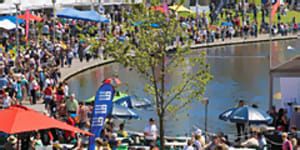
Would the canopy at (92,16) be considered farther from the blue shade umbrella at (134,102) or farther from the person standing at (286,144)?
the person standing at (286,144)

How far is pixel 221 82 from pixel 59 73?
1002cm

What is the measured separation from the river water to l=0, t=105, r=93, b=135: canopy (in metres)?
4.38

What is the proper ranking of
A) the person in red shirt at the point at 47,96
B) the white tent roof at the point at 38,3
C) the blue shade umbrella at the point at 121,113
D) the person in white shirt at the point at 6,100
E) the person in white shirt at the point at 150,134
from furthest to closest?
the white tent roof at the point at 38,3, the person in red shirt at the point at 47,96, the person in white shirt at the point at 6,100, the blue shade umbrella at the point at 121,113, the person in white shirt at the point at 150,134

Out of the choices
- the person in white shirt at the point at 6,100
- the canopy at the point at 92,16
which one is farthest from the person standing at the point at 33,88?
the canopy at the point at 92,16

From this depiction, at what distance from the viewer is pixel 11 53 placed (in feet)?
129

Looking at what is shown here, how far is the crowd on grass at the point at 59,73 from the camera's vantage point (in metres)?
20.3

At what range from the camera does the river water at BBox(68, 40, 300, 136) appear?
1085 inches

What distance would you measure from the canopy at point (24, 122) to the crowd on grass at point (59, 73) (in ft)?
3.85

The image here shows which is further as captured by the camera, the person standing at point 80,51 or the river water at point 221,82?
the person standing at point 80,51

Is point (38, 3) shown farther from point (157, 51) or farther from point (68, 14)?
point (157, 51)

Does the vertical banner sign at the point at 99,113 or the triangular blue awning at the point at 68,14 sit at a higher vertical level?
the triangular blue awning at the point at 68,14

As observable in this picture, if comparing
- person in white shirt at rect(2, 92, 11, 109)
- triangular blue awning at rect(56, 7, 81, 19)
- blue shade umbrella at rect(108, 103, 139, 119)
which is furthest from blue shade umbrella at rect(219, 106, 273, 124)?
triangular blue awning at rect(56, 7, 81, 19)

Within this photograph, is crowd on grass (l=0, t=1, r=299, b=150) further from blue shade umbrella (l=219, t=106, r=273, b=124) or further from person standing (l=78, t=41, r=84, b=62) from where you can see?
blue shade umbrella (l=219, t=106, r=273, b=124)

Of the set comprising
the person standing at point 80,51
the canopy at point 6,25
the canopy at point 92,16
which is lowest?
the person standing at point 80,51
